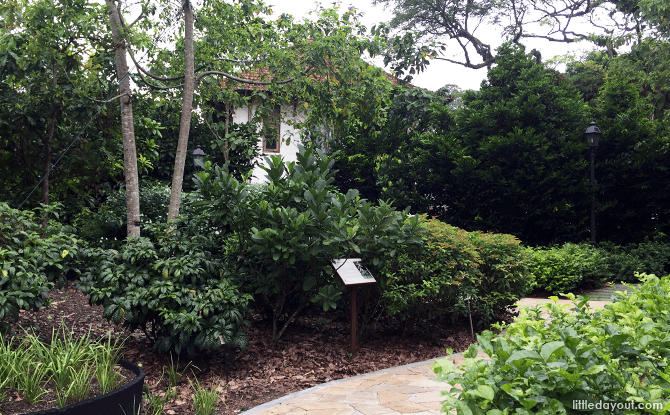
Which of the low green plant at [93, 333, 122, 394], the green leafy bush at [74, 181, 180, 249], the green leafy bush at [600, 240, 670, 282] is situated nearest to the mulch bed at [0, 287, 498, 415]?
the low green plant at [93, 333, 122, 394]

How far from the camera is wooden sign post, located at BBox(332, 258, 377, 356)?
548 cm

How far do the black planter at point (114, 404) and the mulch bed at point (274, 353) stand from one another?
454 mm

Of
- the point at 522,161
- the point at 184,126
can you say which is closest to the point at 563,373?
the point at 184,126

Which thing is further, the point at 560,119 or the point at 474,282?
the point at 560,119

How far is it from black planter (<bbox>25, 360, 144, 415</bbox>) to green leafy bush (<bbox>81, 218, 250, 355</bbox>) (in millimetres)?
721

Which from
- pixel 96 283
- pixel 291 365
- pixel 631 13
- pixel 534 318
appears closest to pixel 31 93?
pixel 96 283

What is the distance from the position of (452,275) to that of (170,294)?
3.38 metres

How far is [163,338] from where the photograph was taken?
469cm

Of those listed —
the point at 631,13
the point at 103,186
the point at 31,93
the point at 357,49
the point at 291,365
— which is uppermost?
the point at 631,13

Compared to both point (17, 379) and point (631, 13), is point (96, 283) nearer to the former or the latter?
point (17, 379)

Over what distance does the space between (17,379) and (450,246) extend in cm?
463

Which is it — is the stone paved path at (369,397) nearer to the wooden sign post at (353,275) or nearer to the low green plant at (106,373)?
the wooden sign post at (353,275)

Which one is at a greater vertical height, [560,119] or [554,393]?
[560,119]

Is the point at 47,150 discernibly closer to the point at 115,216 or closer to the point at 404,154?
the point at 115,216
